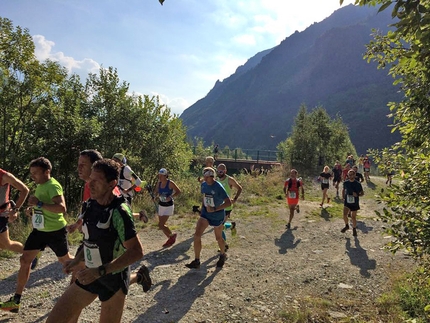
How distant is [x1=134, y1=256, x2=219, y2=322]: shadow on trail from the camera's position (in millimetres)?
4148

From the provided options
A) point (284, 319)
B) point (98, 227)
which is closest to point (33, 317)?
point (98, 227)

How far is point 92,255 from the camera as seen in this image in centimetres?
256

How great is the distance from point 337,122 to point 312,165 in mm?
5848

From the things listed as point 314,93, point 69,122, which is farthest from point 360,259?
point 314,93

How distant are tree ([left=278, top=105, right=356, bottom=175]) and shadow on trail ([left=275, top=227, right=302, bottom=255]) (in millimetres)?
15440

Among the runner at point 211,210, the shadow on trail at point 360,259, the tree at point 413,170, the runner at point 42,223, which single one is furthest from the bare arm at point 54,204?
the shadow on trail at point 360,259

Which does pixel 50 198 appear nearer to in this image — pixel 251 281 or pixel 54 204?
pixel 54 204

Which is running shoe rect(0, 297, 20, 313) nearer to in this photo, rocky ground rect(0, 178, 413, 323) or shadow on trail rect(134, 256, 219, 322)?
rocky ground rect(0, 178, 413, 323)

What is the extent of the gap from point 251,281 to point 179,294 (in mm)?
1339

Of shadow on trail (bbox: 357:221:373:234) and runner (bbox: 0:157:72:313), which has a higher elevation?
runner (bbox: 0:157:72:313)

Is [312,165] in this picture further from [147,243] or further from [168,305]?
[168,305]

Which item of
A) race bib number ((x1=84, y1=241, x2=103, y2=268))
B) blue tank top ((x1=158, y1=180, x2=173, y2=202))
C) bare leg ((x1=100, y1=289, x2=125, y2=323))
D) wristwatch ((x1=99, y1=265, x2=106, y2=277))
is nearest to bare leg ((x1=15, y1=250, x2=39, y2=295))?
race bib number ((x1=84, y1=241, x2=103, y2=268))

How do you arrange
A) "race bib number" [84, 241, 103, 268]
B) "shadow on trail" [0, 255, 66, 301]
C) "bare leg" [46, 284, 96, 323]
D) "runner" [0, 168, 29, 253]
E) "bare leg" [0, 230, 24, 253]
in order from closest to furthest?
1. "bare leg" [46, 284, 96, 323]
2. "race bib number" [84, 241, 103, 268]
3. "runner" [0, 168, 29, 253]
4. "bare leg" [0, 230, 24, 253]
5. "shadow on trail" [0, 255, 66, 301]

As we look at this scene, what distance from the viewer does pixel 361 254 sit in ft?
22.7
